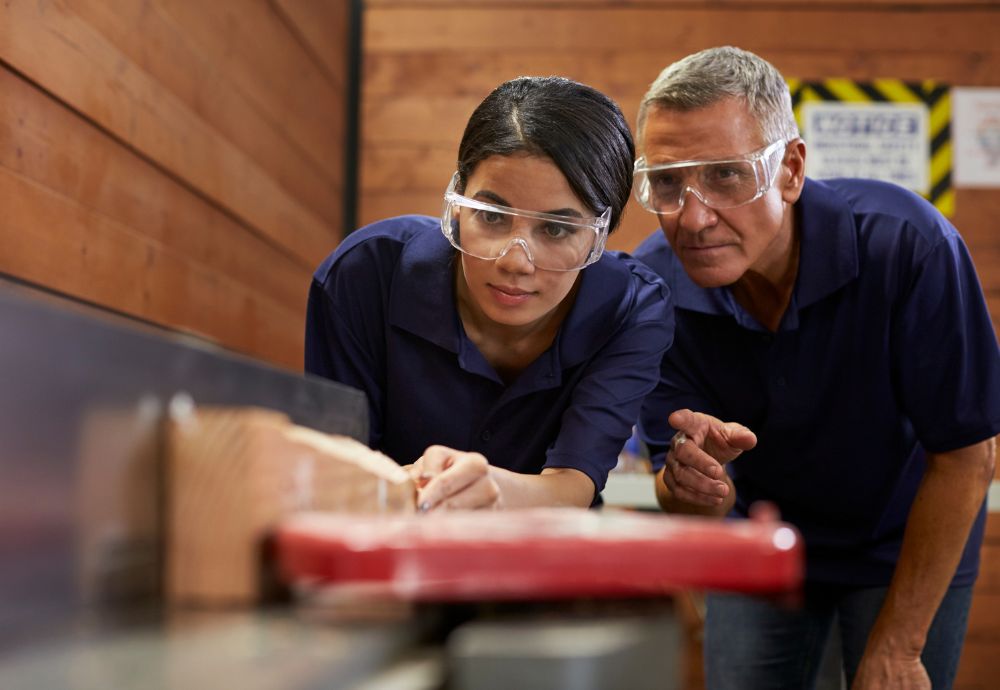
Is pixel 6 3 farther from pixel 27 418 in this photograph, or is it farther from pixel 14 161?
pixel 27 418

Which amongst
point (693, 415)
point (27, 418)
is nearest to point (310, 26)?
point (693, 415)

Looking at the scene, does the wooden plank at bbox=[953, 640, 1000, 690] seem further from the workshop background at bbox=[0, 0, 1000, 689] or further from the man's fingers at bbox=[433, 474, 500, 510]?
the man's fingers at bbox=[433, 474, 500, 510]

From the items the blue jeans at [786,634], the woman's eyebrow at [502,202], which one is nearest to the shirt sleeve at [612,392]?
the woman's eyebrow at [502,202]

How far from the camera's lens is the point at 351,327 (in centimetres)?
171

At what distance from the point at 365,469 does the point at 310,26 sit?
12.8ft

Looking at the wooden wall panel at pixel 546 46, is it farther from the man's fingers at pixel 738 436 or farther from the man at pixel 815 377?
the man's fingers at pixel 738 436

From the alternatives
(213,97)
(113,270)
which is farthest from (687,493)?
(213,97)

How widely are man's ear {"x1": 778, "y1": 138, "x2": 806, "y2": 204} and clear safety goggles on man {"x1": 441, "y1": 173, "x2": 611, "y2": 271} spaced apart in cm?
50

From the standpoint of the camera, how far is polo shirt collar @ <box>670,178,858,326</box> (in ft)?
6.27

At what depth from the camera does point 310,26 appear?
4430mm

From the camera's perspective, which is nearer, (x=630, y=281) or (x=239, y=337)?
(x=630, y=281)

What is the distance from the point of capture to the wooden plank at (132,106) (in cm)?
212

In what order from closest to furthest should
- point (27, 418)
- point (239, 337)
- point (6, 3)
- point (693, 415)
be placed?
point (27, 418) < point (693, 415) < point (6, 3) < point (239, 337)

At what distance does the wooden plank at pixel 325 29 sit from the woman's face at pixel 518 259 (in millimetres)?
2689
